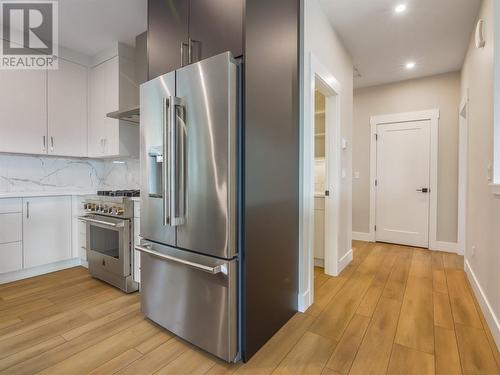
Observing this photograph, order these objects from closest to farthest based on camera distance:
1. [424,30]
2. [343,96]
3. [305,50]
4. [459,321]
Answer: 1. [459,321]
2. [305,50]
3. [424,30]
4. [343,96]

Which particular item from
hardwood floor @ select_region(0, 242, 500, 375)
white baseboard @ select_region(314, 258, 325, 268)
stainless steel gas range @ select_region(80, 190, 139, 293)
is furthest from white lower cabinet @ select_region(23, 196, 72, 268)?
white baseboard @ select_region(314, 258, 325, 268)

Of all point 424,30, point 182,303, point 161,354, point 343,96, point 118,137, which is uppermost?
point 424,30

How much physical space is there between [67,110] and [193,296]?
301 centimetres

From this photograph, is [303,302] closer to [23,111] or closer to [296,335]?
[296,335]

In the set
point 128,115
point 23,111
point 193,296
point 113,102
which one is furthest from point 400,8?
point 23,111

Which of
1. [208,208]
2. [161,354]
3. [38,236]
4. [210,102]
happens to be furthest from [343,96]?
→ [38,236]

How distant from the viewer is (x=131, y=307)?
2229 millimetres

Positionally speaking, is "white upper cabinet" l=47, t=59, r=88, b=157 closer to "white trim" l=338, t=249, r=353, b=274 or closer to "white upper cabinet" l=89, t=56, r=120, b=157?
"white upper cabinet" l=89, t=56, r=120, b=157

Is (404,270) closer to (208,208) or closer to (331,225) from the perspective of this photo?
(331,225)

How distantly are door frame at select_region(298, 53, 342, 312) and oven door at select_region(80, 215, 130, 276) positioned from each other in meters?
1.65

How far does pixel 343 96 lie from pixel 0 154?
4066mm

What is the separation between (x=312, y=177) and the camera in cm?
226

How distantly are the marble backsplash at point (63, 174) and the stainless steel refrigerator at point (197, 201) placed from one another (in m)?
1.94

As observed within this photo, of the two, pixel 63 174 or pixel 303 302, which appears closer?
pixel 303 302
